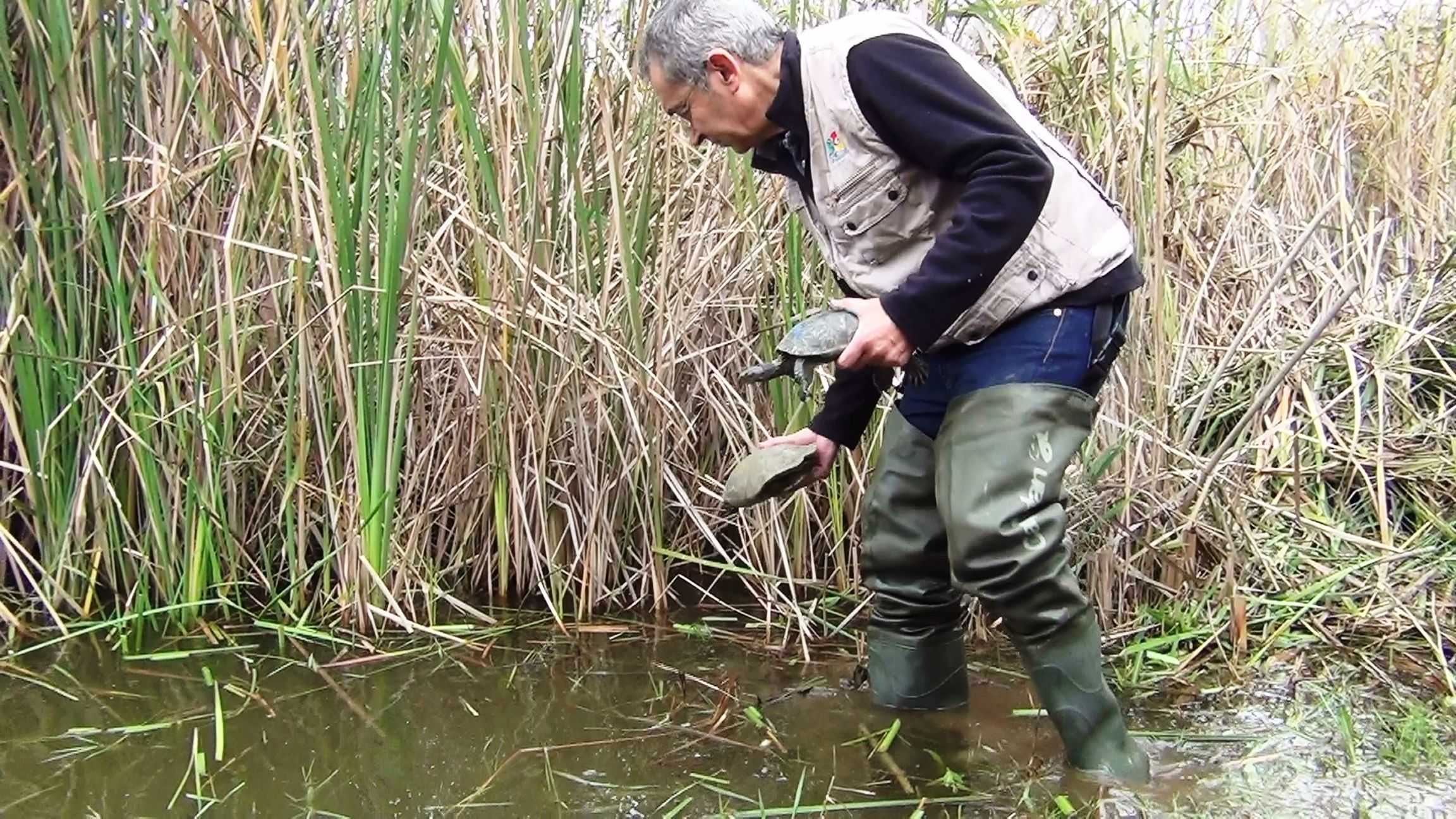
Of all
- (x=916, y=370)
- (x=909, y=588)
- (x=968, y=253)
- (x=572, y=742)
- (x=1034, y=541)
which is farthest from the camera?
(x=909, y=588)

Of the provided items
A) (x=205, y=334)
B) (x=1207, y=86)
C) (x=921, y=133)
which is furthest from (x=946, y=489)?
(x=1207, y=86)

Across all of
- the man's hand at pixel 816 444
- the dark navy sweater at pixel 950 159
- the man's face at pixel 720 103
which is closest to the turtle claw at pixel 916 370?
the dark navy sweater at pixel 950 159

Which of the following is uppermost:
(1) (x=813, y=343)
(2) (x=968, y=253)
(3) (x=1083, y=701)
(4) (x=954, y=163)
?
(4) (x=954, y=163)

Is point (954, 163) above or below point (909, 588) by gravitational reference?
above

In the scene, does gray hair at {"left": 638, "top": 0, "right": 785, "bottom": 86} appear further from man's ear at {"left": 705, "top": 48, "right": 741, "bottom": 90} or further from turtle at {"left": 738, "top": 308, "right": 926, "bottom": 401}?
turtle at {"left": 738, "top": 308, "right": 926, "bottom": 401}

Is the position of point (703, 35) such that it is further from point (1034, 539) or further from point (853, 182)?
point (1034, 539)

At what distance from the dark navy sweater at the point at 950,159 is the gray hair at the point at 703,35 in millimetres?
166

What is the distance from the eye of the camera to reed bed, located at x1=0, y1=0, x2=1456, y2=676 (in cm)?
244

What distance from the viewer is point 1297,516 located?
9.15 ft

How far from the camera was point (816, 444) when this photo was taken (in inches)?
86.6

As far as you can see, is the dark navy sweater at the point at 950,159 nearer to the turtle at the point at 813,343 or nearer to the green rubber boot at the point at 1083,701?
the turtle at the point at 813,343

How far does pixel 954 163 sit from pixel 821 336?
0.33 metres

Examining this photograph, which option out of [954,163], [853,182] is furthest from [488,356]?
[954,163]

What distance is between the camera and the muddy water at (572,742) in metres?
1.88
